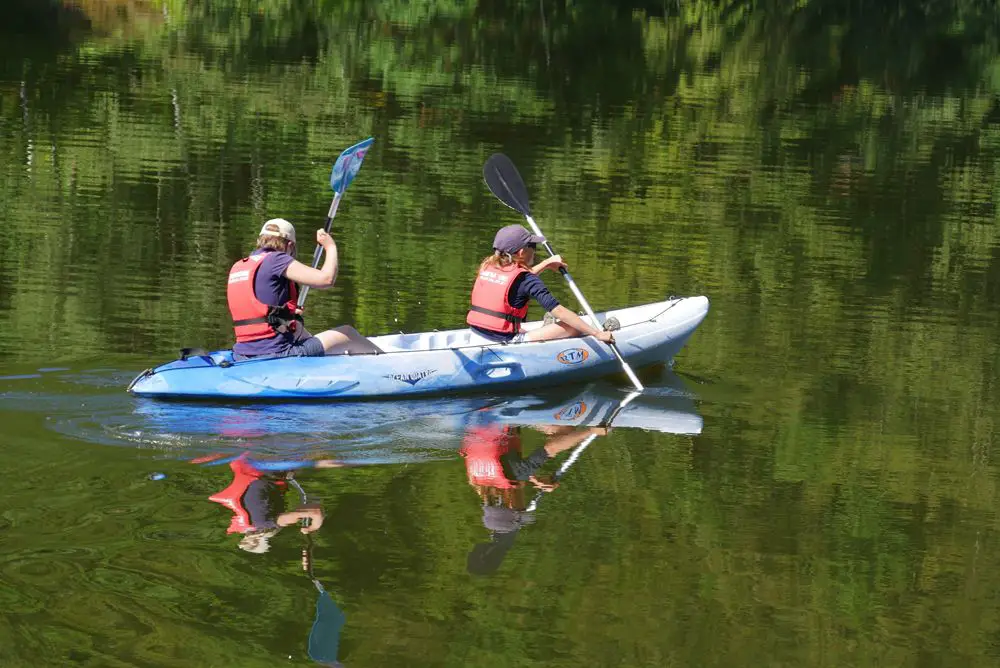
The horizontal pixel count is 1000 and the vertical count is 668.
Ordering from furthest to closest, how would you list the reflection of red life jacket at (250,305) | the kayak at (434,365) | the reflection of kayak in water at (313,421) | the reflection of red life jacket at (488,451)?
the reflection of red life jacket at (250,305), the kayak at (434,365), the reflection of kayak in water at (313,421), the reflection of red life jacket at (488,451)

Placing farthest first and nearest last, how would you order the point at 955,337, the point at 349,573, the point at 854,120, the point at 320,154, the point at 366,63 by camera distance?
1. the point at 366,63
2. the point at 854,120
3. the point at 320,154
4. the point at 955,337
5. the point at 349,573

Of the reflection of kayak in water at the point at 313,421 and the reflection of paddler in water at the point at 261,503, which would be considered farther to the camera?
the reflection of kayak in water at the point at 313,421

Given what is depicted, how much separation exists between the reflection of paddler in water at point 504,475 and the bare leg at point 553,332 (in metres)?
1.19

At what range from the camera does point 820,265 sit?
55.4 ft

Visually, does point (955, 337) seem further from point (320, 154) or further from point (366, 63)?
point (366, 63)

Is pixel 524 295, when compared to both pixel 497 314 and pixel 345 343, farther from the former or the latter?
pixel 345 343

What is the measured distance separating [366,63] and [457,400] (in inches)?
963

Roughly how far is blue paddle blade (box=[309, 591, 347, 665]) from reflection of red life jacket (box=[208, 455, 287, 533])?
3.04 feet

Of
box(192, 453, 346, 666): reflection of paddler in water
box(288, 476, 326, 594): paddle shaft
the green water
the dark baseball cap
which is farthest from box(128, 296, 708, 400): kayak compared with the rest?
box(288, 476, 326, 594): paddle shaft

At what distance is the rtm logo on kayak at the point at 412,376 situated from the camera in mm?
10094

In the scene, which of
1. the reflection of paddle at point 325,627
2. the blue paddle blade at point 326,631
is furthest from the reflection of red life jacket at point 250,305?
the blue paddle blade at point 326,631

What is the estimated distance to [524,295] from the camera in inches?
422

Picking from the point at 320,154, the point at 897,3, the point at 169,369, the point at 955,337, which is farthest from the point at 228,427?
the point at 897,3

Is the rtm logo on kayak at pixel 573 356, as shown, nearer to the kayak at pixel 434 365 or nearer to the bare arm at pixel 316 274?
the kayak at pixel 434 365
